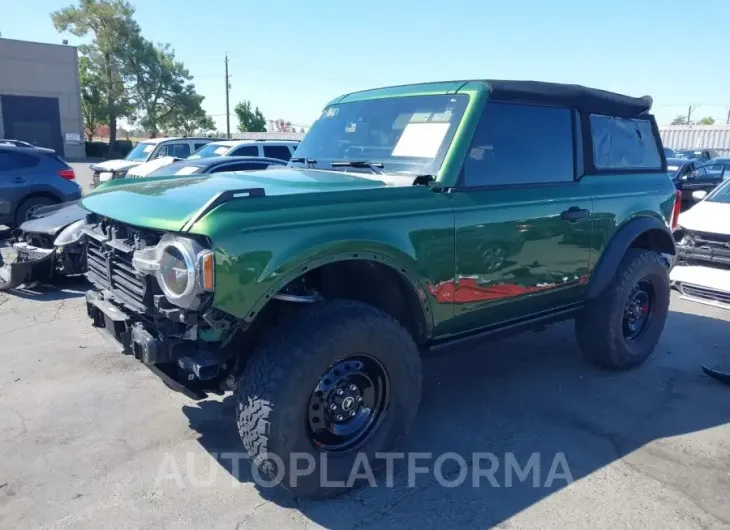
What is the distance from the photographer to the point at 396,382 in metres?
3.23

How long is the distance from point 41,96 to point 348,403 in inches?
1706

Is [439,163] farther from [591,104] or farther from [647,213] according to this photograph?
[647,213]

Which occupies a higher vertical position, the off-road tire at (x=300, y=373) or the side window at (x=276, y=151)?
the side window at (x=276, y=151)

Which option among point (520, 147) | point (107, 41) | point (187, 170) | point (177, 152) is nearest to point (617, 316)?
point (520, 147)

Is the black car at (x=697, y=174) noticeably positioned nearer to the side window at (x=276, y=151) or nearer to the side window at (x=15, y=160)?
the side window at (x=276, y=151)

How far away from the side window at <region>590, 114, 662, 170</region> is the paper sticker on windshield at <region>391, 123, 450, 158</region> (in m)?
1.46

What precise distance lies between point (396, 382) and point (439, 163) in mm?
1299

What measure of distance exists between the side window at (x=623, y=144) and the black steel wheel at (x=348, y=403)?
97.3 inches

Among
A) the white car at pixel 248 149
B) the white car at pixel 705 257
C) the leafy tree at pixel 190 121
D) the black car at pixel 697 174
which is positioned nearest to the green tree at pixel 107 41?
the leafy tree at pixel 190 121

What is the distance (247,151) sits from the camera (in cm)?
1223

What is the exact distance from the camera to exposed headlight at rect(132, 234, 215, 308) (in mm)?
2590

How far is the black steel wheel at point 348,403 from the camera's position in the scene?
10.0 ft

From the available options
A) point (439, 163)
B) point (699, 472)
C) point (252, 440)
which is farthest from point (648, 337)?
point (252, 440)

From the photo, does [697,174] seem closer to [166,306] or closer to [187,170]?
[187,170]
